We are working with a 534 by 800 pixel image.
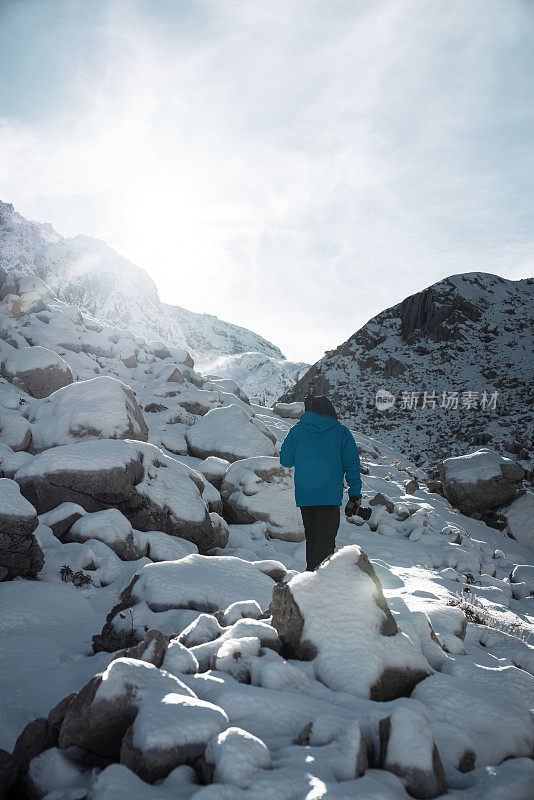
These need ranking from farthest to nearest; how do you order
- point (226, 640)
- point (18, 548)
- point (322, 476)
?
point (322, 476), point (18, 548), point (226, 640)

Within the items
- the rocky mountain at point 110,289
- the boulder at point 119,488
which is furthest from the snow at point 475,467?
the rocky mountain at point 110,289

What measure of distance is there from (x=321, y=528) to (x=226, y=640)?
212 centimetres

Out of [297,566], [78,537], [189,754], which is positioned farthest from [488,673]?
[78,537]

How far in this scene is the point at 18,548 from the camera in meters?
4.72

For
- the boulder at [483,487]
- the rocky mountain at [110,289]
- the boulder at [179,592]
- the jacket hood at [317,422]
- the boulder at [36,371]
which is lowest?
the boulder at [483,487]

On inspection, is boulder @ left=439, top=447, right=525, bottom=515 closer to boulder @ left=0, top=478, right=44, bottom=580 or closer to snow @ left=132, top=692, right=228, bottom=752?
boulder @ left=0, top=478, right=44, bottom=580

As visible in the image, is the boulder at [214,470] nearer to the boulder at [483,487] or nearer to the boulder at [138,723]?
the boulder at [138,723]

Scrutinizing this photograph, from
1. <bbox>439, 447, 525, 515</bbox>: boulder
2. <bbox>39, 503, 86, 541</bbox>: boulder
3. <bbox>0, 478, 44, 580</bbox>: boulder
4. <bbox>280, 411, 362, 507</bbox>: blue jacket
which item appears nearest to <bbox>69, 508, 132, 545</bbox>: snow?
<bbox>39, 503, 86, 541</bbox>: boulder

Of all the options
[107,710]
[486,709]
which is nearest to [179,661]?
[107,710]

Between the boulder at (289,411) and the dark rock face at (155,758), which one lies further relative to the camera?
the boulder at (289,411)

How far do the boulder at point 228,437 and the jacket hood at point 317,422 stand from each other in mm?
6483

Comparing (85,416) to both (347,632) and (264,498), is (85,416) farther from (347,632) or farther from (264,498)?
(347,632)

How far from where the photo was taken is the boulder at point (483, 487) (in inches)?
556

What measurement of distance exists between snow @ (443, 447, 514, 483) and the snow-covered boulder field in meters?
4.94
